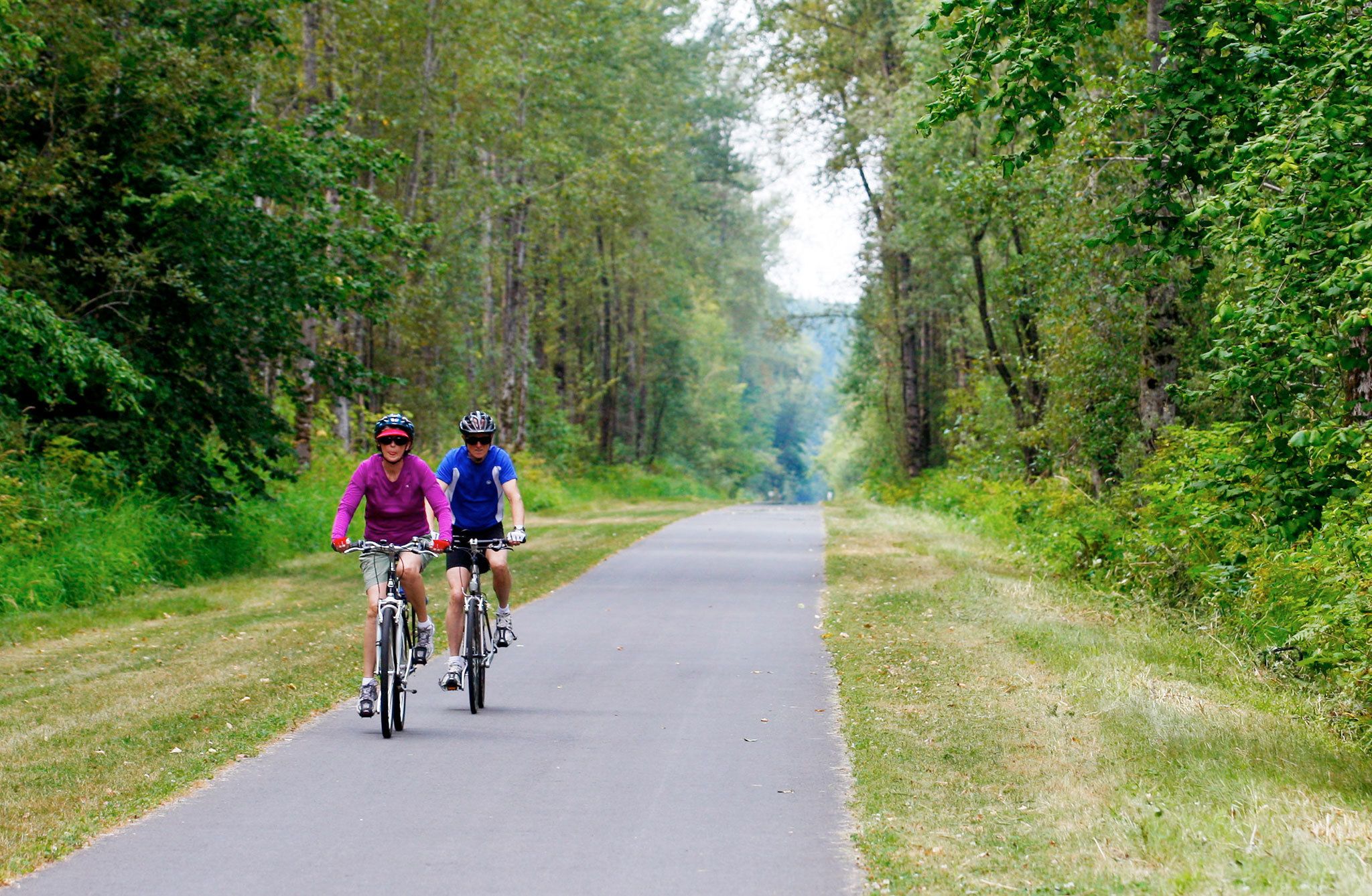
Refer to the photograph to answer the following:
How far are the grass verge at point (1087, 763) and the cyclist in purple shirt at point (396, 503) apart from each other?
3100 mm

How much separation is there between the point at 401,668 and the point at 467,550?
4.84 ft

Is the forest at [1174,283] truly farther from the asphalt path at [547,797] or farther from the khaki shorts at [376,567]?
the khaki shorts at [376,567]

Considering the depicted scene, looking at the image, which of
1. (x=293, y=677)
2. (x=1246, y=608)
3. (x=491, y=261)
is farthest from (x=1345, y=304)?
(x=491, y=261)

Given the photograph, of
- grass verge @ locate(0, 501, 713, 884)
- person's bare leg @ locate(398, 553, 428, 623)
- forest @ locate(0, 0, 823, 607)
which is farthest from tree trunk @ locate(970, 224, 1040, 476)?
person's bare leg @ locate(398, 553, 428, 623)

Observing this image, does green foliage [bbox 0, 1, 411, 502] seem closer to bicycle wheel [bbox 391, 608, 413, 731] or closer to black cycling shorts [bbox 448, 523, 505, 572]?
black cycling shorts [bbox 448, 523, 505, 572]

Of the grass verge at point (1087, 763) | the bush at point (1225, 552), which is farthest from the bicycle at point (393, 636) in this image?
the bush at point (1225, 552)

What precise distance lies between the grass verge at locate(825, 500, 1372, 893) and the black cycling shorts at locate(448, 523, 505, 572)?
114 inches

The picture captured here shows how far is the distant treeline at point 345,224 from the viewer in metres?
18.7

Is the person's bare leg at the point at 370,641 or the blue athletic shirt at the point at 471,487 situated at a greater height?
the blue athletic shirt at the point at 471,487

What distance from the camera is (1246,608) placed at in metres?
13.2

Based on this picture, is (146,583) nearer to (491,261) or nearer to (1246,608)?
(1246,608)

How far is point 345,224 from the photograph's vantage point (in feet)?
78.8

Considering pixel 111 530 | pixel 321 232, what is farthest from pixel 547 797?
pixel 321 232

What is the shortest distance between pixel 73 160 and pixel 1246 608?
49.2 ft
